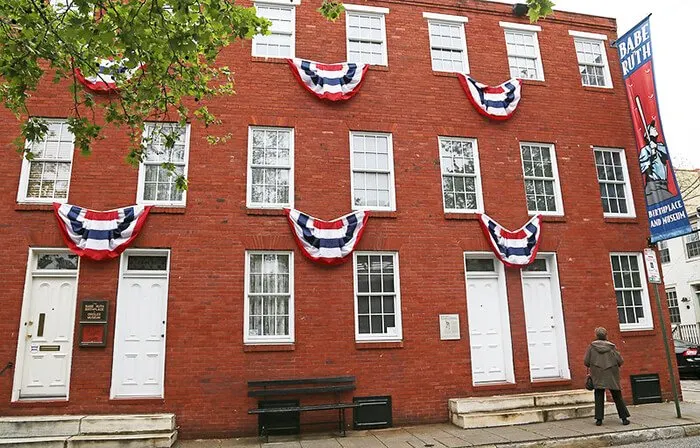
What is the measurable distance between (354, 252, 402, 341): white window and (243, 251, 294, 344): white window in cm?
143

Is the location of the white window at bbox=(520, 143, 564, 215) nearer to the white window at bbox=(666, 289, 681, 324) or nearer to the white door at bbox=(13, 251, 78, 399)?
the white door at bbox=(13, 251, 78, 399)

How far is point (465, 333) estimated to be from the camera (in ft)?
34.4

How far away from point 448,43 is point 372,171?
4.17 m

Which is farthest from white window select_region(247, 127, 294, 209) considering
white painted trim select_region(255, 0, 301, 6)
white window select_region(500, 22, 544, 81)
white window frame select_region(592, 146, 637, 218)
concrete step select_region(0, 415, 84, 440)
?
white window frame select_region(592, 146, 637, 218)

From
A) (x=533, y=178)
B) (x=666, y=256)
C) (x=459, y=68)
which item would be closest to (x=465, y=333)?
(x=533, y=178)

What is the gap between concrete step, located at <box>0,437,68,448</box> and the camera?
7.84 meters

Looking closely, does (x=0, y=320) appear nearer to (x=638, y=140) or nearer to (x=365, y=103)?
(x=365, y=103)

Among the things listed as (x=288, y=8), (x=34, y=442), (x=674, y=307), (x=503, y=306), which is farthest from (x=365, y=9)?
(x=674, y=307)

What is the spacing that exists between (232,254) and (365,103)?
4.62 metres

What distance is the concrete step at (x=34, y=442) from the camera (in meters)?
7.84

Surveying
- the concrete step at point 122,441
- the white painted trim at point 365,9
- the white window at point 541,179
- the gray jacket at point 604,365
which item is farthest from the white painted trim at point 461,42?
the concrete step at point 122,441

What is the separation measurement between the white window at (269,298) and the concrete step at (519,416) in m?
3.76

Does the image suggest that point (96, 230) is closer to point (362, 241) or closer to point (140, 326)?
point (140, 326)

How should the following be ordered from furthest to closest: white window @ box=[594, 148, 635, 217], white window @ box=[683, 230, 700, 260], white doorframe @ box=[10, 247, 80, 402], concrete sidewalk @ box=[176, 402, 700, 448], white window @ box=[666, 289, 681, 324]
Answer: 1. white window @ box=[666, 289, 681, 324]
2. white window @ box=[683, 230, 700, 260]
3. white window @ box=[594, 148, 635, 217]
4. white doorframe @ box=[10, 247, 80, 402]
5. concrete sidewalk @ box=[176, 402, 700, 448]
